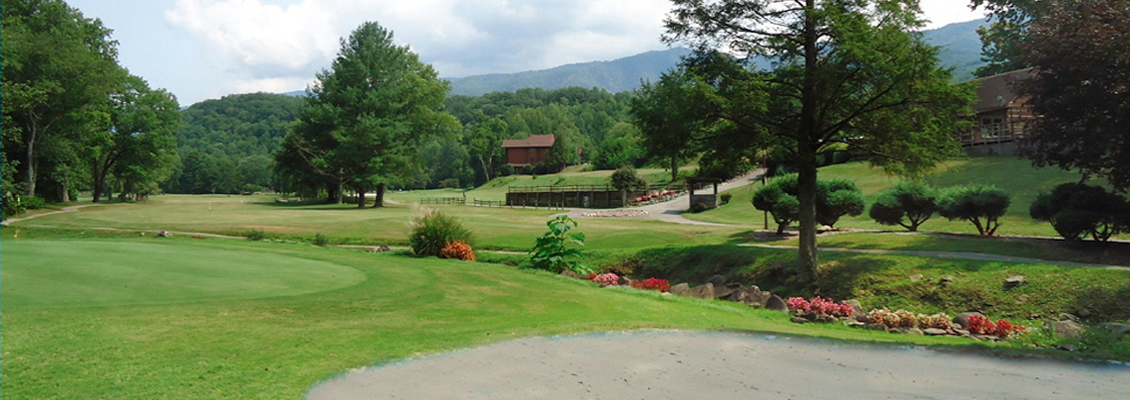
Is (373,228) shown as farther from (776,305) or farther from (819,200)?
(776,305)

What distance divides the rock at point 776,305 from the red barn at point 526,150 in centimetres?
12260

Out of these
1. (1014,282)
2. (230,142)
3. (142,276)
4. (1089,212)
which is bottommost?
(1014,282)

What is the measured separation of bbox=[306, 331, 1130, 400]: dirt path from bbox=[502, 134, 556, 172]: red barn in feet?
423

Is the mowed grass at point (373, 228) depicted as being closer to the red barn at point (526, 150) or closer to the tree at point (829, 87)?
the tree at point (829, 87)

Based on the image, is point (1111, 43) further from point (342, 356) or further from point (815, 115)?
point (342, 356)

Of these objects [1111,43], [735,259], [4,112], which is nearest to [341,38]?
[4,112]

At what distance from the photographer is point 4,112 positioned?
42.5 meters

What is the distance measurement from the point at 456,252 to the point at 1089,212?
18581 millimetres

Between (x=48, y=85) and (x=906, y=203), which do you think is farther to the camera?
(x=48, y=85)

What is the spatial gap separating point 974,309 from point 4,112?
2063 inches

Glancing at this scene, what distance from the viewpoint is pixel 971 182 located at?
36.4m

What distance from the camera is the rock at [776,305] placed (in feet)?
50.6

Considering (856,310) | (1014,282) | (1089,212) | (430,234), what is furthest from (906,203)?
(430,234)

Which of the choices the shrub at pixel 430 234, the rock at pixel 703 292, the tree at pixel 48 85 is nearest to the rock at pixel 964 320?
the rock at pixel 703 292
